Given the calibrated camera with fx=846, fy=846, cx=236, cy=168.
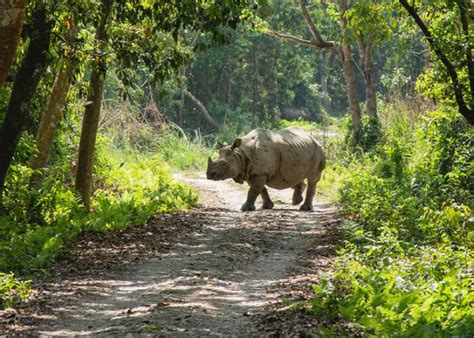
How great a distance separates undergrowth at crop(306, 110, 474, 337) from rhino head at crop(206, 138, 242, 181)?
2676 millimetres

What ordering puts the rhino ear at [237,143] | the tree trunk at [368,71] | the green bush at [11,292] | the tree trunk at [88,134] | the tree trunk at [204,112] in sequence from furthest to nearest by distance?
the tree trunk at [204,112] < the tree trunk at [368,71] < the rhino ear at [237,143] < the tree trunk at [88,134] < the green bush at [11,292]

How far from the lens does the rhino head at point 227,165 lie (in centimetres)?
1916

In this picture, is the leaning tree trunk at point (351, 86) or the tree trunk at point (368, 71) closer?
the tree trunk at point (368, 71)

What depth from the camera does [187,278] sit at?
34.8 feet

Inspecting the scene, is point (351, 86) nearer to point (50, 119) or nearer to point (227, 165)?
point (227, 165)

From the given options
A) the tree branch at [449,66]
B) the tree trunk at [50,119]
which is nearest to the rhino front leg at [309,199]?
the tree branch at [449,66]

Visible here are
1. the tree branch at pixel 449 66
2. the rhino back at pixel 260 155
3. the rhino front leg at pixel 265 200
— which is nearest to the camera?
the tree branch at pixel 449 66

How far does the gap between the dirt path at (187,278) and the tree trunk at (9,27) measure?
9.06 ft

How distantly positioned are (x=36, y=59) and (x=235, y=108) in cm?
3859

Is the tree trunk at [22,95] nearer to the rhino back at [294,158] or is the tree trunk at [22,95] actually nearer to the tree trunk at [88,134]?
the tree trunk at [88,134]

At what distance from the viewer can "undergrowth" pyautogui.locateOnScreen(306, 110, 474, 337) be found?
7.02 metres

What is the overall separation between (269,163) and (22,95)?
9634 millimetres

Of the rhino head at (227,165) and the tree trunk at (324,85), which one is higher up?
the tree trunk at (324,85)

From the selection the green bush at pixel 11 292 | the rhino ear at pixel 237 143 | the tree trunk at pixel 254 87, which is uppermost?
the tree trunk at pixel 254 87
